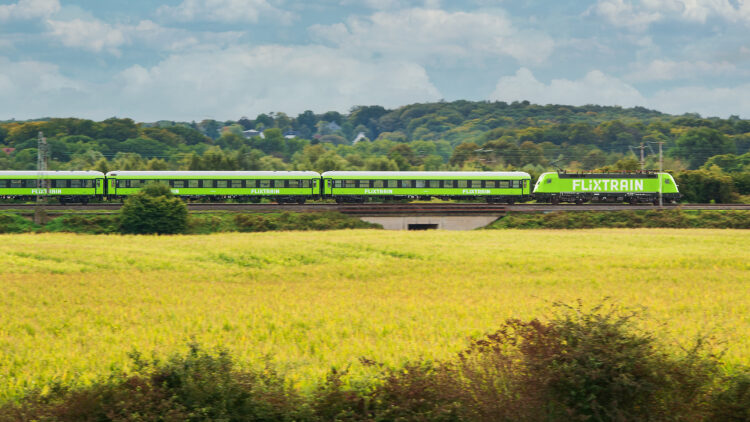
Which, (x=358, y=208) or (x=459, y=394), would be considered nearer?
(x=459, y=394)

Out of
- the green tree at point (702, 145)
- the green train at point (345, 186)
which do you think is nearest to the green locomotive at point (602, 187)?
the green train at point (345, 186)

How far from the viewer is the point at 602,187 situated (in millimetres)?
71812

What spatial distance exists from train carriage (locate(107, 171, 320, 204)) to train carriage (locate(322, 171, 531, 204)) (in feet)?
8.40

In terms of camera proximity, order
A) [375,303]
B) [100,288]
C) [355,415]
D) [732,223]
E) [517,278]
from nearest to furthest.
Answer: [355,415] < [375,303] < [100,288] < [517,278] < [732,223]

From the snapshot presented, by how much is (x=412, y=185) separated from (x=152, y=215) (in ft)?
87.6

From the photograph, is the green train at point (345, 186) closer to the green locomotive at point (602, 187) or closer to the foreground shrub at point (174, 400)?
the green locomotive at point (602, 187)

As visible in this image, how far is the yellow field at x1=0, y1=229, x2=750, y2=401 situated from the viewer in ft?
56.8

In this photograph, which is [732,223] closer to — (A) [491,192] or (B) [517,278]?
(A) [491,192]

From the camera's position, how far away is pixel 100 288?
93.1 ft

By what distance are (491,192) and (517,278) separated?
3991 cm

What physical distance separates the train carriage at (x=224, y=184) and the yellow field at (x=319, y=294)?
1767 cm

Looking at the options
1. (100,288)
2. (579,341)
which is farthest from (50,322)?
(579,341)

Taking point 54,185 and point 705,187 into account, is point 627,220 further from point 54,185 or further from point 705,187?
point 54,185

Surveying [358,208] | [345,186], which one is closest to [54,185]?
[345,186]
